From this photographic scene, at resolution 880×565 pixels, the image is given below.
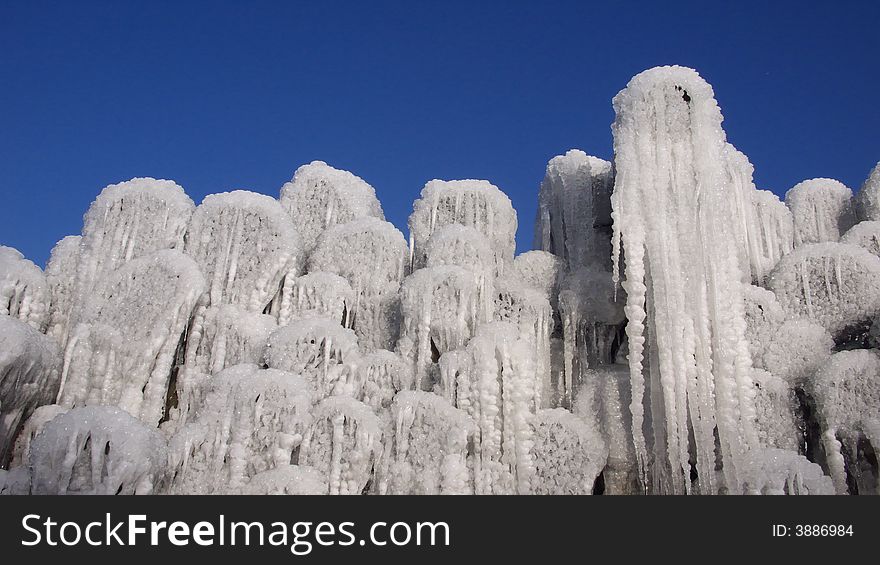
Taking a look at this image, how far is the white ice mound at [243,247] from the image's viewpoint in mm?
12984

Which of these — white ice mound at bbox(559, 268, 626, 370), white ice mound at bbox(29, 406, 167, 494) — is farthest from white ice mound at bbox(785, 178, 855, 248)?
white ice mound at bbox(29, 406, 167, 494)

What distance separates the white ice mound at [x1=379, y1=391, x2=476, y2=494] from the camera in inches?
404

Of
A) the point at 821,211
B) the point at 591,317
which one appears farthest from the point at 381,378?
the point at 821,211

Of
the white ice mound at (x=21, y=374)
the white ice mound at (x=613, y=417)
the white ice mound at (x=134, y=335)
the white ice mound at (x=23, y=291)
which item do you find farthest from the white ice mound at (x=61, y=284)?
the white ice mound at (x=613, y=417)

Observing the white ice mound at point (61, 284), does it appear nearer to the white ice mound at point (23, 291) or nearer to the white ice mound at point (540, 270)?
the white ice mound at point (23, 291)

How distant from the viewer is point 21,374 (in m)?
10.2

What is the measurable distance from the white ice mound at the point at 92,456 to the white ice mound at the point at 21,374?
194cm

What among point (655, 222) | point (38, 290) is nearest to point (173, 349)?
point (38, 290)

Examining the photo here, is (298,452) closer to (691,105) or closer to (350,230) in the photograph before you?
(350,230)

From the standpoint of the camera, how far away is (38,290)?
12.4 metres
